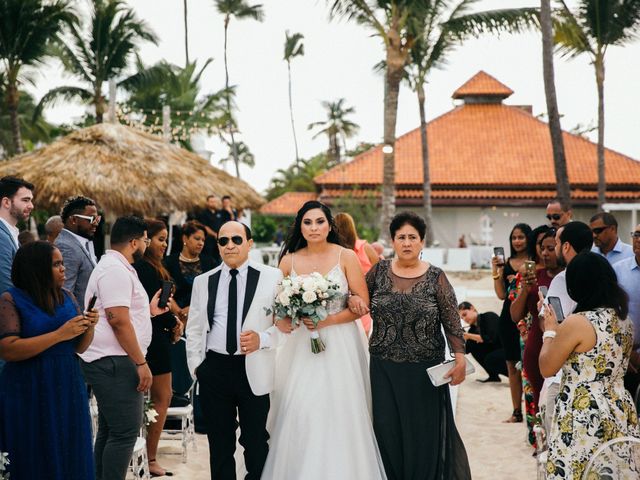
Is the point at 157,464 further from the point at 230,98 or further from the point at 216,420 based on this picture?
the point at 230,98

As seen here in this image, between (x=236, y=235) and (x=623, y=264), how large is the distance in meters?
3.09

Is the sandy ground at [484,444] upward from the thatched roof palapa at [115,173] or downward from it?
downward

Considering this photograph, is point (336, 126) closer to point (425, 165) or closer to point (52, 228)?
point (425, 165)

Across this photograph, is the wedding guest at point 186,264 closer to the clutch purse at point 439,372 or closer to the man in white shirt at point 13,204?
the man in white shirt at point 13,204

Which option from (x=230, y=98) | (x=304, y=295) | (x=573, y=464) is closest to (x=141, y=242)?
(x=304, y=295)

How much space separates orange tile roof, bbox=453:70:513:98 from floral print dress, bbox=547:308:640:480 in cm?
3566

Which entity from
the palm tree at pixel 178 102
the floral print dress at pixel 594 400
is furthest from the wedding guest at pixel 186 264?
the palm tree at pixel 178 102

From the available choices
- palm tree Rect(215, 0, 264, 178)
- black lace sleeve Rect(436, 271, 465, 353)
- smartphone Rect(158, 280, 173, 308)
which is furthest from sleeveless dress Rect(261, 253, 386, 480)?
palm tree Rect(215, 0, 264, 178)

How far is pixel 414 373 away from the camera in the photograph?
5.28 meters

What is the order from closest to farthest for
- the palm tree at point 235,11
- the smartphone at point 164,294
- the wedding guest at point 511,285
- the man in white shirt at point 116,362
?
1. the man in white shirt at point 116,362
2. the smartphone at point 164,294
3. the wedding guest at point 511,285
4. the palm tree at point 235,11

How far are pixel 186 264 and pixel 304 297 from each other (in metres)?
3.32

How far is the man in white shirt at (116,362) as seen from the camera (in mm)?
4887

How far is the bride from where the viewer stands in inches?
207

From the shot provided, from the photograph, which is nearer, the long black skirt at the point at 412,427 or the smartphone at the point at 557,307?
the smartphone at the point at 557,307
